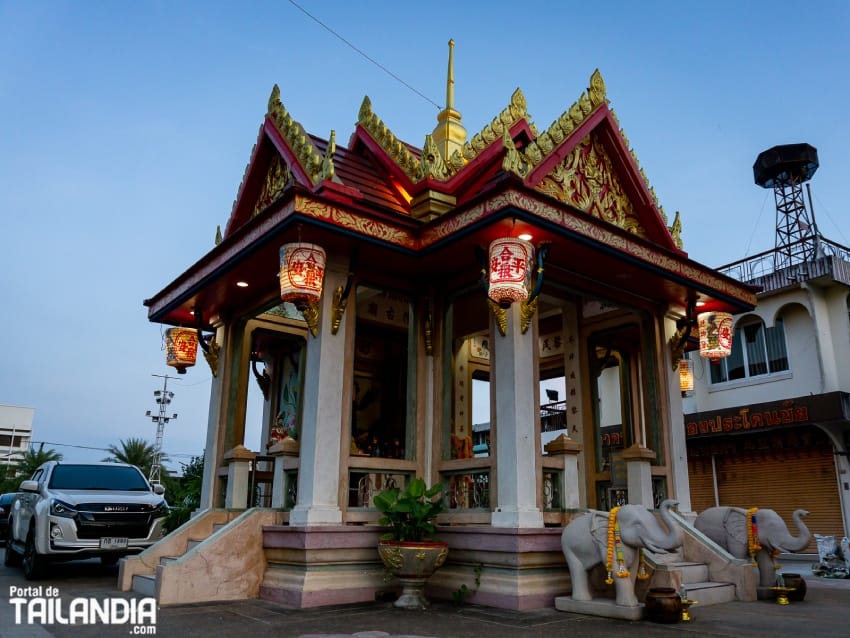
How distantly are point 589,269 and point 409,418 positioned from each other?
10.9 feet

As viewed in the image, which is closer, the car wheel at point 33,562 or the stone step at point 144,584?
the stone step at point 144,584

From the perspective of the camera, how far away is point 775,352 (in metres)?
20.2

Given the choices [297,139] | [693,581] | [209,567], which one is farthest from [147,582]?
[693,581]

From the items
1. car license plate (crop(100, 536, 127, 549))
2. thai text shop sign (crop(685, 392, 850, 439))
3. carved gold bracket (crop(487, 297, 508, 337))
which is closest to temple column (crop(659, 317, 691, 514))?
carved gold bracket (crop(487, 297, 508, 337))

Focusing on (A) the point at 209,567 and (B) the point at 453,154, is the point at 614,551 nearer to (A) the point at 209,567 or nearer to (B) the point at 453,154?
(A) the point at 209,567

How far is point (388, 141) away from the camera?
35.3ft

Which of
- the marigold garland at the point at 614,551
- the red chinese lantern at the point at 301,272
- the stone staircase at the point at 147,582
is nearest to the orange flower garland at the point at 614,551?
the marigold garland at the point at 614,551

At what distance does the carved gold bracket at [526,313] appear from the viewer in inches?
346

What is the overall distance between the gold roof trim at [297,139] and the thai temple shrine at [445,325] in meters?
0.05

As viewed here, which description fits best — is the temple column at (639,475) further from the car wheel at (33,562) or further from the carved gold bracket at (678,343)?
the car wheel at (33,562)

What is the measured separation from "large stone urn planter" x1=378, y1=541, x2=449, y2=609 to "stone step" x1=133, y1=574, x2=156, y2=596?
113 inches

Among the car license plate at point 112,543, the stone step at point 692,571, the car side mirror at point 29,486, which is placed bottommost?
the stone step at point 692,571

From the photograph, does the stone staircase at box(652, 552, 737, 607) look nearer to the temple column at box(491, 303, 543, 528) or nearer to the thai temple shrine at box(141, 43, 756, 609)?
the thai temple shrine at box(141, 43, 756, 609)

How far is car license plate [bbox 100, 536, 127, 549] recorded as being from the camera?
401 inches
